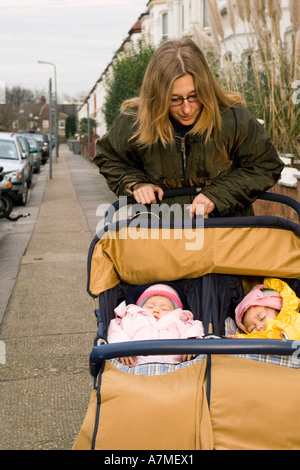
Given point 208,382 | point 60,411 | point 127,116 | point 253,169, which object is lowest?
point 60,411

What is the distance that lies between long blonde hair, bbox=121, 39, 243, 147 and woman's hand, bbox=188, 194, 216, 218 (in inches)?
13.3

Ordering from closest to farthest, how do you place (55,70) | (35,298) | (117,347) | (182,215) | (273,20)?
(117,347) < (182,215) < (35,298) < (273,20) < (55,70)

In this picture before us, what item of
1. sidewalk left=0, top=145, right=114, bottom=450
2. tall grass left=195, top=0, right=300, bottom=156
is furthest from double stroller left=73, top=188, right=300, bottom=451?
tall grass left=195, top=0, right=300, bottom=156

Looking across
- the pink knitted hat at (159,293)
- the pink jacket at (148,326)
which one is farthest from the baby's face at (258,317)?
the pink knitted hat at (159,293)

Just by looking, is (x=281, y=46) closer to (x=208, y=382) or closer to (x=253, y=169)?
(x=253, y=169)

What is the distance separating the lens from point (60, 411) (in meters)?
4.33

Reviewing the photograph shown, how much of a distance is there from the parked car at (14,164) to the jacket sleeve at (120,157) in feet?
39.3

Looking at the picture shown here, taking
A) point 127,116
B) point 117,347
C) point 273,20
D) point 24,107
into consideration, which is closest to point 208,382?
point 117,347

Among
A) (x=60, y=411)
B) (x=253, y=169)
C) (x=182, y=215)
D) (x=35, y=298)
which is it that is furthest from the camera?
(x=35, y=298)

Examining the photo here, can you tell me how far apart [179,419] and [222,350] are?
0.30 m

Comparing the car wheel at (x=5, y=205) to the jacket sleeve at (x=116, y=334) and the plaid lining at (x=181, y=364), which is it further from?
the plaid lining at (x=181, y=364)

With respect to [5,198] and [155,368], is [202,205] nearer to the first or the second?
[155,368]

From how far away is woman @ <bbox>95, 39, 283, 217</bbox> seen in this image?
3.42 meters

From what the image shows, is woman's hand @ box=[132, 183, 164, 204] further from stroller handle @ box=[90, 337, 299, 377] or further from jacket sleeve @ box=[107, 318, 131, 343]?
stroller handle @ box=[90, 337, 299, 377]
